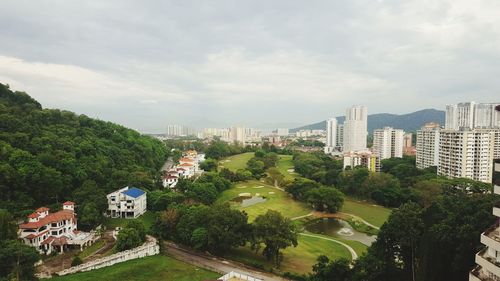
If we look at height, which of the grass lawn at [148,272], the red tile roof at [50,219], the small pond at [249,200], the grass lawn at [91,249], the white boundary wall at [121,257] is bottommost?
Result: the small pond at [249,200]

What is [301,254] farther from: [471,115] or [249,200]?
[471,115]

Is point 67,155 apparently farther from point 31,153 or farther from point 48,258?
point 48,258

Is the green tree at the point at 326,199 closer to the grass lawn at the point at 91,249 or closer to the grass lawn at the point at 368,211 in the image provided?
the grass lawn at the point at 368,211

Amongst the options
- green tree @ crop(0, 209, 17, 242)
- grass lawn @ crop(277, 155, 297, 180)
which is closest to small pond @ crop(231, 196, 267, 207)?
grass lawn @ crop(277, 155, 297, 180)

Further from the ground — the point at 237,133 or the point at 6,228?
the point at 237,133

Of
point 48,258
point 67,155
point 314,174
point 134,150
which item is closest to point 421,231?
point 48,258

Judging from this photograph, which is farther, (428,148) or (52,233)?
(428,148)

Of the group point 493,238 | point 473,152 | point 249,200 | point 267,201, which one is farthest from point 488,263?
point 473,152

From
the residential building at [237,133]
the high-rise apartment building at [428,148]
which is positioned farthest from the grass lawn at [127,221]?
the residential building at [237,133]
